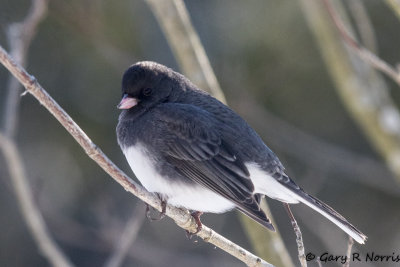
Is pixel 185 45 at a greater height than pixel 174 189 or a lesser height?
greater

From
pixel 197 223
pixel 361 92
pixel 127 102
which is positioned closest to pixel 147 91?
pixel 127 102

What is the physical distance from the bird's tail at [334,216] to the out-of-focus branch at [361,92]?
1.33m

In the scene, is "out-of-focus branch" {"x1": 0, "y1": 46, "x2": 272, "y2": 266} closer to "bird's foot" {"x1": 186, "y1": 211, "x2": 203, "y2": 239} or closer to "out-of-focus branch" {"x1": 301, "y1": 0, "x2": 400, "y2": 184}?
"bird's foot" {"x1": 186, "y1": 211, "x2": 203, "y2": 239}

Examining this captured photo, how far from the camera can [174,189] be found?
3389 mm

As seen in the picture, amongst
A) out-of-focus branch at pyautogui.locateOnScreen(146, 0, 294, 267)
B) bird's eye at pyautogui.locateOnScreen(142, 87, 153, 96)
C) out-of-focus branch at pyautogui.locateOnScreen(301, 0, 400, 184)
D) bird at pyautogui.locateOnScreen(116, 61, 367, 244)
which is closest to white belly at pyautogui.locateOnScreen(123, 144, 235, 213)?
bird at pyautogui.locateOnScreen(116, 61, 367, 244)

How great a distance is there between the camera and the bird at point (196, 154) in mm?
3393

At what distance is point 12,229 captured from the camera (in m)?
5.96

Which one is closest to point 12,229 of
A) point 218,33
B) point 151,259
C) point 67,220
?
point 67,220

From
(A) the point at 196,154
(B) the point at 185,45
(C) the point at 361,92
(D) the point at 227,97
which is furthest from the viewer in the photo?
(D) the point at 227,97

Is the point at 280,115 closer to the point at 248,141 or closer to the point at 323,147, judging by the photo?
the point at 323,147

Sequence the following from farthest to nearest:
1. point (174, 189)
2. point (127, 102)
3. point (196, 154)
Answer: point (127, 102) < point (196, 154) < point (174, 189)

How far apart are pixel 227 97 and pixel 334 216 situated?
102 inches

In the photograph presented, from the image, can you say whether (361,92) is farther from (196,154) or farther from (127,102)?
(127,102)

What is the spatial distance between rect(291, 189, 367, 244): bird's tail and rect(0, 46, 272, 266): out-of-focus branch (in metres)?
0.47
